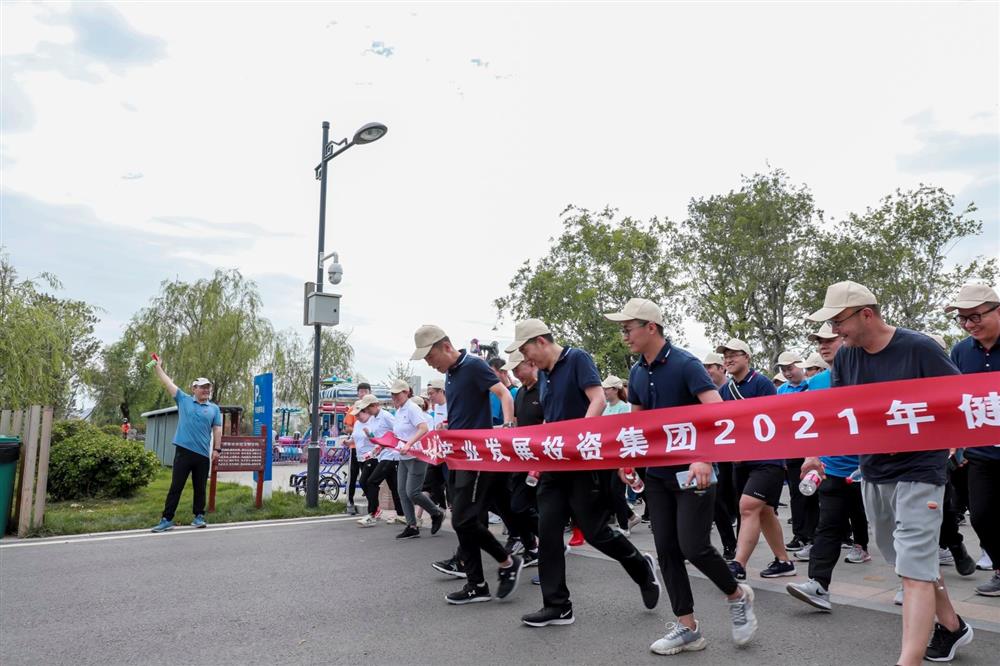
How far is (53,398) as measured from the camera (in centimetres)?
2091

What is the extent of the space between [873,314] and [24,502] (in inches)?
364

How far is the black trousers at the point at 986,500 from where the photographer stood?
4.89 m

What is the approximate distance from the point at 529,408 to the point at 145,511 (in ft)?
24.4

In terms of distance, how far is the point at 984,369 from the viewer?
502cm

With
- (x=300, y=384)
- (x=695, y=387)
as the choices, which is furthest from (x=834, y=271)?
(x=300, y=384)

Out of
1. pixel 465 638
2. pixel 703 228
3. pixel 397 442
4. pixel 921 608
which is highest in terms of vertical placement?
pixel 703 228

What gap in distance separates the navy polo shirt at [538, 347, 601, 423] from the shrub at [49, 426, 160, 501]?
1027 cm

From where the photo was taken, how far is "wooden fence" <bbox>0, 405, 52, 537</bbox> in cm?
867

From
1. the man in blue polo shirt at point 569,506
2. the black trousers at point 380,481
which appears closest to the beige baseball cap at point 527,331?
the man in blue polo shirt at point 569,506

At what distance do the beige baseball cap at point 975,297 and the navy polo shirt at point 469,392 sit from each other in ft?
10.8

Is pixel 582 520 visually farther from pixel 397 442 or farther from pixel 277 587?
pixel 397 442

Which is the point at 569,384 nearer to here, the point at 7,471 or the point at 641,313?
the point at 641,313

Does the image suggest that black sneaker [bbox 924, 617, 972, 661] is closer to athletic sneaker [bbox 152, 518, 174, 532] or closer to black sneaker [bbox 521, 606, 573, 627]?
black sneaker [bbox 521, 606, 573, 627]

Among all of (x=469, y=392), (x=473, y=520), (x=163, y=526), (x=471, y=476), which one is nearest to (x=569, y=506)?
(x=473, y=520)
